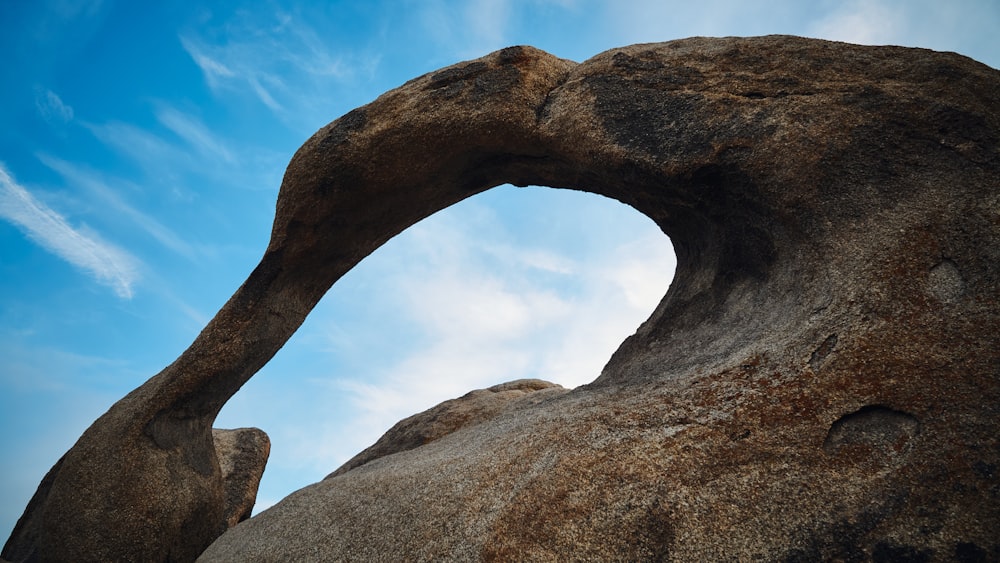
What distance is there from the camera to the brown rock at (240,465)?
1080 centimetres

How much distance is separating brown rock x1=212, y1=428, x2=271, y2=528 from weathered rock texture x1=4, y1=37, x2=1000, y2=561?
1868mm

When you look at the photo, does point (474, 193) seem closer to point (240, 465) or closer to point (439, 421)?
point (439, 421)

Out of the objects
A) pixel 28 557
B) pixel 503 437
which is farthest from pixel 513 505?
pixel 28 557

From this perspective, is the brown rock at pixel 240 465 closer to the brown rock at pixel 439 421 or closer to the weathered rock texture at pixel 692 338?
the brown rock at pixel 439 421

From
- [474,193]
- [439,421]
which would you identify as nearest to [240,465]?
[439,421]

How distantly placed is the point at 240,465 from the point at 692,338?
8.59 metres

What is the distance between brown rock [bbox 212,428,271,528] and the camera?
10.8m

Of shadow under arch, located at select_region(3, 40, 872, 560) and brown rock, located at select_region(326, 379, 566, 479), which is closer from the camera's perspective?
shadow under arch, located at select_region(3, 40, 872, 560)

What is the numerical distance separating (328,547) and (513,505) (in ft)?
6.98

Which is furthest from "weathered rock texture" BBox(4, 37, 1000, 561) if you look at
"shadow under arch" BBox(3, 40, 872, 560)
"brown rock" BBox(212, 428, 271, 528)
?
"brown rock" BBox(212, 428, 271, 528)

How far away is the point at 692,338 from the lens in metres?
7.00

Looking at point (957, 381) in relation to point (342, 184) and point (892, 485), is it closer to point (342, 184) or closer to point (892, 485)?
point (892, 485)

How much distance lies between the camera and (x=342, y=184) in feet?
27.6

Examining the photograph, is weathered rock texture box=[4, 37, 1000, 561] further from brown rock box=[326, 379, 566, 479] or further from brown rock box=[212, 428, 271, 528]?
brown rock box=[326, 379, 566, 479]
